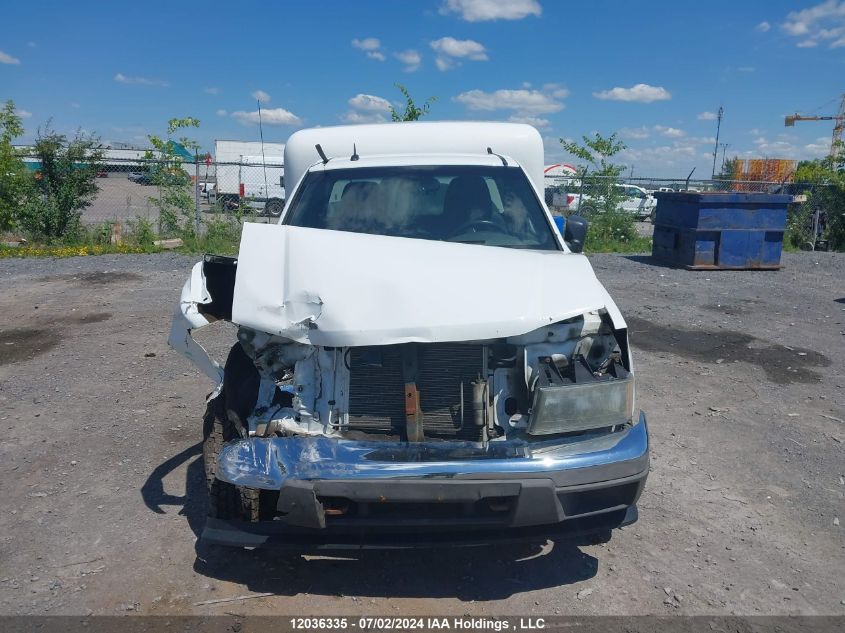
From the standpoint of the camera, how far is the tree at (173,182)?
14.2 m

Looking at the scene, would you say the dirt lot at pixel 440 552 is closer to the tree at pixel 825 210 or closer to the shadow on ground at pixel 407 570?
the shadow on ground at pixel 407 570

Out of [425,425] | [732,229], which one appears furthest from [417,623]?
[732,229]

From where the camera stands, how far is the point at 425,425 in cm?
311

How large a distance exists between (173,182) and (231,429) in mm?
12427

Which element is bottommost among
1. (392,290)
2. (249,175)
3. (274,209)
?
(392,290)

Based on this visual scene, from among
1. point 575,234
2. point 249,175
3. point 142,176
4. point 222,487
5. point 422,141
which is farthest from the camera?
point 249,175

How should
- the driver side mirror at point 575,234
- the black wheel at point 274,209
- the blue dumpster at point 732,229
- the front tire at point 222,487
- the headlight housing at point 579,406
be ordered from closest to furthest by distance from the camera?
the headlight housing at point 579,406
the front tire at point 222,487
the driver side mirror at point 575,234
the black wheel at point 274,209
the blue dumpster at point 732,229

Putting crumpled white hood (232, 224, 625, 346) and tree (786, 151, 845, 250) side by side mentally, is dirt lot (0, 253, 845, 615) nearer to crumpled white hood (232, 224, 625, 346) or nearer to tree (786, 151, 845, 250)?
crumpled white hood (232, 224, 625, 346)

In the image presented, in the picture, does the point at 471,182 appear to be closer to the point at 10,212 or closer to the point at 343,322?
the point at 343,322

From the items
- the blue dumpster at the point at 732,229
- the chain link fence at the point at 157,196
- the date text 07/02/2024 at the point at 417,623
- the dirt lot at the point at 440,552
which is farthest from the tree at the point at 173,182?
the date text 07/02/2024 at the point at 417,623

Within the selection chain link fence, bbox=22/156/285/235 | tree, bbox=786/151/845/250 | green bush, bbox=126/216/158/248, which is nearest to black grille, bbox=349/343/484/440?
chain link fence, bbox=22/156/285/235

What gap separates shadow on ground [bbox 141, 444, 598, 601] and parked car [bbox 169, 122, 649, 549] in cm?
31

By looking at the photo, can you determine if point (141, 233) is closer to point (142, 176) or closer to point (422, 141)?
point (142, 176)

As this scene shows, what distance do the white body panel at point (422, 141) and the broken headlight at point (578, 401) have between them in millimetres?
3390
